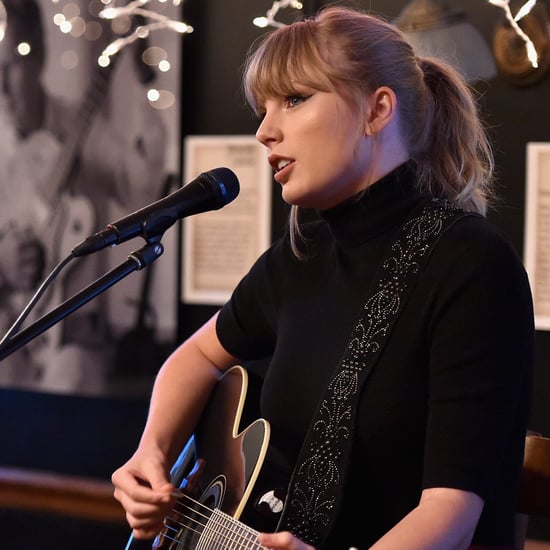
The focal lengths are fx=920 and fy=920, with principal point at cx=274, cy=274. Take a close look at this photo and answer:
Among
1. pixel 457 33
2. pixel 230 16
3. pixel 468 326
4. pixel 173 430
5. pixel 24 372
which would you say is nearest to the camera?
pixel 468 326

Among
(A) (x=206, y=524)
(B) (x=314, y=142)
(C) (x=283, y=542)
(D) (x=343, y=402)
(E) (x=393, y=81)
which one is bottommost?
(A) (x=206, y=524)

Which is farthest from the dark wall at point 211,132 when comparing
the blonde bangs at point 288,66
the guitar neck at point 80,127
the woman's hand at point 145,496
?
the woman's hand at point 145,496

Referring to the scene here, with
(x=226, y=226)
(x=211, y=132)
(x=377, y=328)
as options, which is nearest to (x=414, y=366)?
(x=377, y=328)

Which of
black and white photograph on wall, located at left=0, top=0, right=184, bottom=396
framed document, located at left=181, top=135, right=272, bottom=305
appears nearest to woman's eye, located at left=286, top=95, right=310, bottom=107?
framed document, located at left=181, top=135, right=272, bottom=305

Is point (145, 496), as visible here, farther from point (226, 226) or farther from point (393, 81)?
point (226, 226)

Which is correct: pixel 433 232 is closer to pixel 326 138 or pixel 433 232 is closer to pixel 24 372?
pixel 326 138

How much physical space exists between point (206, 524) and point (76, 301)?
454 millimetres

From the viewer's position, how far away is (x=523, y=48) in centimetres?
240

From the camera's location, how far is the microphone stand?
135 centimetres

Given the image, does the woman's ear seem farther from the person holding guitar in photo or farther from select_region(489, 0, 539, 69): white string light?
select_region(489, 0, 539, 69): white string light

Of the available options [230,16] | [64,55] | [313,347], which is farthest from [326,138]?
[64,55]

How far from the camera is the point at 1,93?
297 cm

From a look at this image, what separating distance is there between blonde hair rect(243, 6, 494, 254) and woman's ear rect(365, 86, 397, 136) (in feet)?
0.05

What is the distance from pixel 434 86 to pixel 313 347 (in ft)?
1.71
